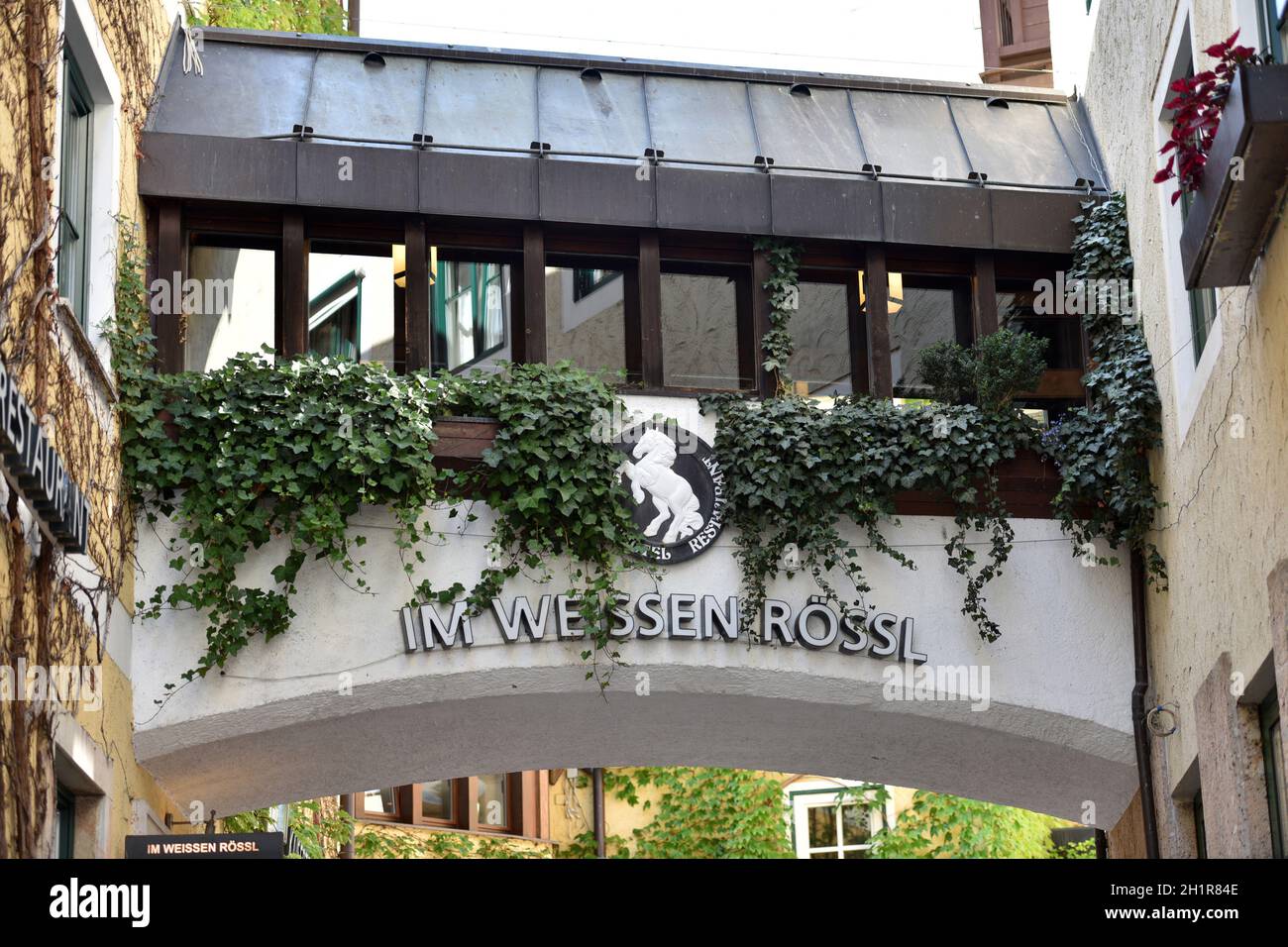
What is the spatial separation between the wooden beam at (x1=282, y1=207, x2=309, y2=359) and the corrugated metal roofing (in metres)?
0.63

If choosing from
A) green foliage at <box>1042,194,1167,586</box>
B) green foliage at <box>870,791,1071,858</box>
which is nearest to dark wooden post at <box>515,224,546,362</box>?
green foliage at <box>1042,194,1167,586</box>

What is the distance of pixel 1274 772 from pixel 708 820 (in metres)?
12.3

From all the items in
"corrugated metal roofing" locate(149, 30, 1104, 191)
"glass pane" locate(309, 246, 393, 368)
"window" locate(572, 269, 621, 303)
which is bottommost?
"window" locate(572, 269, 621, 303)

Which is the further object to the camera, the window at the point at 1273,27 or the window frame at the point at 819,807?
the window frame at the point at 819,807

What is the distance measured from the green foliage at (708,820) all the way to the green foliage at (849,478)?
388 inches

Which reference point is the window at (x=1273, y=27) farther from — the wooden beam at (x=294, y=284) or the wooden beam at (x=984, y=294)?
the wooden beam at (x=294, y=284)

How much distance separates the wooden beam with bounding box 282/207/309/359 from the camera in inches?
420

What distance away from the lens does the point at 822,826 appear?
68.1 feet

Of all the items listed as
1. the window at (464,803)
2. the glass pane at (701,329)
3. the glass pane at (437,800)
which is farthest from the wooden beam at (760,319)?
the glass pane at (437,800)

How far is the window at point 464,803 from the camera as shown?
62.8ft

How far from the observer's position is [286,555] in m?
10.1

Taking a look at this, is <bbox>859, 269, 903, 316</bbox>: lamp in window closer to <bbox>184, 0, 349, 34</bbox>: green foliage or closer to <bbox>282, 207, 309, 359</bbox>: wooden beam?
<bbox>282, 207, 309, 359</bbox>: wooden beam

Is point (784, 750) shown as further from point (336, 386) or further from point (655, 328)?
point (336, 386)
